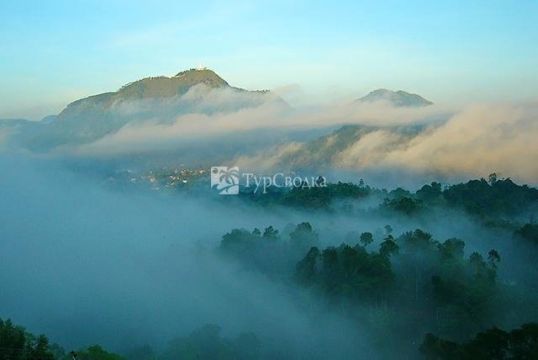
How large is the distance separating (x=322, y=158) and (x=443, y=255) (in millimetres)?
123046

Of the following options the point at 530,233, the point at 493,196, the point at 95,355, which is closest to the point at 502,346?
the point at 95,355

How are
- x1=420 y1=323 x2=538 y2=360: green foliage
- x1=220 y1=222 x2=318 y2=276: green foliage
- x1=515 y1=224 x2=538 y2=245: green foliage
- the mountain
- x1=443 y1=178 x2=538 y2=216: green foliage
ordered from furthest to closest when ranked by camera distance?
the mountain < x1=443 y1=178 x2=538 y2=216: green foliage < x1=220 y1=222 x2=318 y2=276: green foliage < x1=515 y1=224 x2=538 y2=245: green foliage < x1=420 y1=323 x2=538 y2=360: green foliage

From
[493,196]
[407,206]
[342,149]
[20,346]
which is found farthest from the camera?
[342,149]

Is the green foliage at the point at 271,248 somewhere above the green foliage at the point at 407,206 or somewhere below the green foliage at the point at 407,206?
below

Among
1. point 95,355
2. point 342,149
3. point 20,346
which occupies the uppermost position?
point 342,149

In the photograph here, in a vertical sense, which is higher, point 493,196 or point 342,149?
point 342,149

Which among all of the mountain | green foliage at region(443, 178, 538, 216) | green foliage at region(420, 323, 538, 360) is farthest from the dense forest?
the mountain

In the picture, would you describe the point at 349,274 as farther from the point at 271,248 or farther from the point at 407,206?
the point at 407,206

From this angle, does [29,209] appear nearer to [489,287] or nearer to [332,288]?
[332,288]

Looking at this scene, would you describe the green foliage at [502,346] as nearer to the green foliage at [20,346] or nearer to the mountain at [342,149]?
the green foliage at [20,346]

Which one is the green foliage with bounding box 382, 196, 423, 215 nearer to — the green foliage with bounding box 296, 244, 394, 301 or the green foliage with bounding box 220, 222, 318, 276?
the green foliage with bounding box 220, 222, 318, 276

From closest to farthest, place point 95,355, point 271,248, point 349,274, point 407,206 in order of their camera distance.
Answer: point 95,355 → point 349,274 → point 271,248 → point 407,206

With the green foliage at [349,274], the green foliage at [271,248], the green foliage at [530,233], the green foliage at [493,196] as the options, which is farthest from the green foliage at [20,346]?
the green foliage at [493,196]

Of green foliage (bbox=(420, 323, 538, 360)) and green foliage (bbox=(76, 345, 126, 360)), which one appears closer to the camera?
green foliage (bbox=(420, 323, 538, 360))
